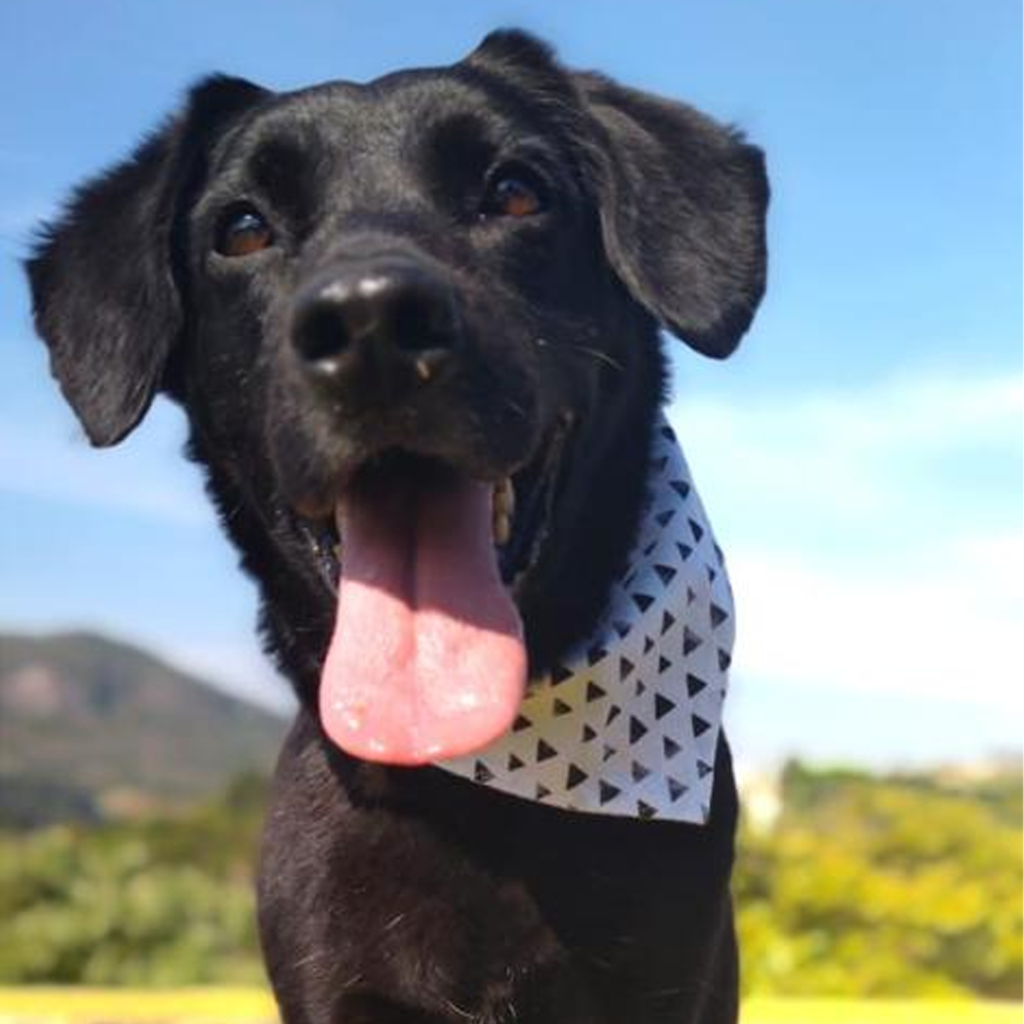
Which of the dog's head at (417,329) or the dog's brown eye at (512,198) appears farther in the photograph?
the dog's brown eye at (512,198)

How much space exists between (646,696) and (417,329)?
102 centimetres

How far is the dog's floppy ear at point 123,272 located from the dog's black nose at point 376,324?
0.69 metres

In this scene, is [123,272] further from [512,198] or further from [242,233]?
[512,198]

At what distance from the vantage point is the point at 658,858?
2830 mm

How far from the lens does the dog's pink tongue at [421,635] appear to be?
248 centimetres

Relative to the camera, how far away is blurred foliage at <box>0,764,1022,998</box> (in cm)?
850

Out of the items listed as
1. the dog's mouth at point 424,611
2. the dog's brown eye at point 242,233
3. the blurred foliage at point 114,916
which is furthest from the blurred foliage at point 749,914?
the dog's mouth at point 424,611

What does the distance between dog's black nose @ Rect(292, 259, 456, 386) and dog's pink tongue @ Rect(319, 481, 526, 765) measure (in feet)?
1.00

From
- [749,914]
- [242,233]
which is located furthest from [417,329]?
[749,914]

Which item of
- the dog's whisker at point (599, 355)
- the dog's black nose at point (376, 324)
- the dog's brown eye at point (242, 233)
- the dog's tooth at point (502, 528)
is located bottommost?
the dog's tooth at point (502, 528)

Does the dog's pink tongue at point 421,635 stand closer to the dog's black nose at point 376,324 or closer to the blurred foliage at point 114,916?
the dog's black nose at point 376,324

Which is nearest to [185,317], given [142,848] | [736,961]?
[736,961]

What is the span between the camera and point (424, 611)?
254 centimetres

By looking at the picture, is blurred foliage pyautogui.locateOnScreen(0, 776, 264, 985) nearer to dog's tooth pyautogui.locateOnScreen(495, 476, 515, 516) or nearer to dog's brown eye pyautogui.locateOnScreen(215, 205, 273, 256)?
dog's brown eye pyautogui.locateOnScreen(215, 205, 273, 256)
